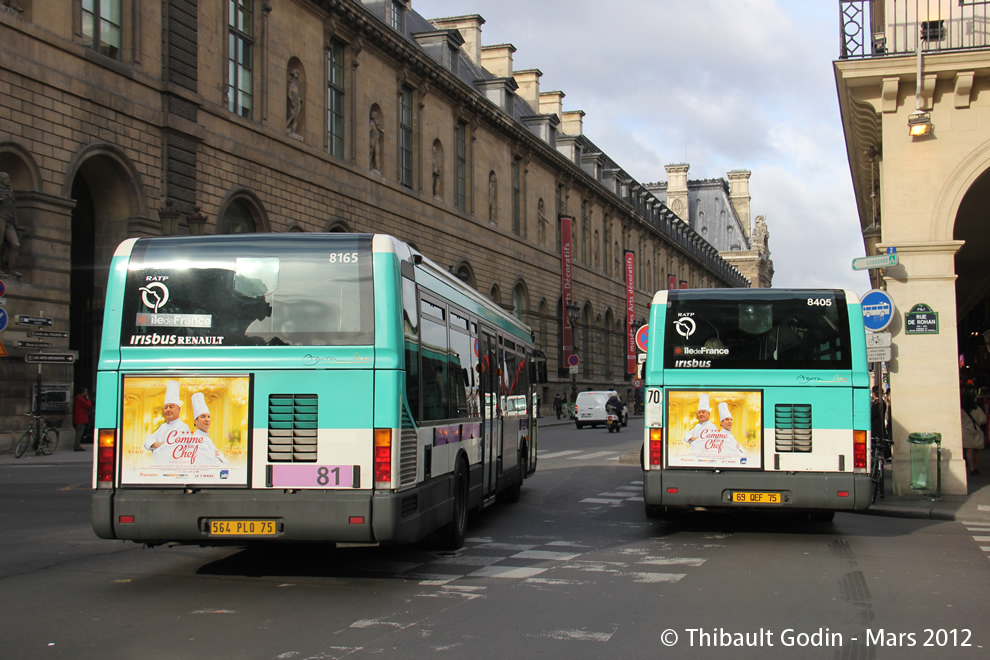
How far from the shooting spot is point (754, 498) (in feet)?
36.9

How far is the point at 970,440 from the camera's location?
18688 mm

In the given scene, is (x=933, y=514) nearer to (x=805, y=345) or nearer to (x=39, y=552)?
(x=805, y=345)

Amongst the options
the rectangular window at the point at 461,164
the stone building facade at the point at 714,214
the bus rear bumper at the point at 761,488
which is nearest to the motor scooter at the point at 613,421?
the rectangular window at the point at 461,164

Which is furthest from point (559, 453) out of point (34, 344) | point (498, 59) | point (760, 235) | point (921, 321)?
point (760, 235)

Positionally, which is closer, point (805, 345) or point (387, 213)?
point (805, 345)

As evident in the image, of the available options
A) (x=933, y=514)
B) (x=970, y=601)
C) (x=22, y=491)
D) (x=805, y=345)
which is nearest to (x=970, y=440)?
(x=933, y=514)

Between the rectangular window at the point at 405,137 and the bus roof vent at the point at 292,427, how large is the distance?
1410 inches

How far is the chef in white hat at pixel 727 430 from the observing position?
11.5 m

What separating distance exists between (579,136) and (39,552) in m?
64.4

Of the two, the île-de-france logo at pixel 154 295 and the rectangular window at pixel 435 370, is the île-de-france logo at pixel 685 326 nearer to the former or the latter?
the rectangular window at pixel 435 370

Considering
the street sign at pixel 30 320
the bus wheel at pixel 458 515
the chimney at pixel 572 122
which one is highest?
the chimney at pixel 572 122

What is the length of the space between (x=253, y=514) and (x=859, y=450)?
657cm

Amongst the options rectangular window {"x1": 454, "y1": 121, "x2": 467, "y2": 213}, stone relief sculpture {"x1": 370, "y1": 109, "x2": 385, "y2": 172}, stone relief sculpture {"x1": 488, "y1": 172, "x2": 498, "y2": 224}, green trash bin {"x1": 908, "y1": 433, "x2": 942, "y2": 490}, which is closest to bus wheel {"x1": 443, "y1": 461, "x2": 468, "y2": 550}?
green trash bin {"x1": 908, "y1": 433, "x2": 942, "y2": 490}

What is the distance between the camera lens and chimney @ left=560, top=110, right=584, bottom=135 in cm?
7612
